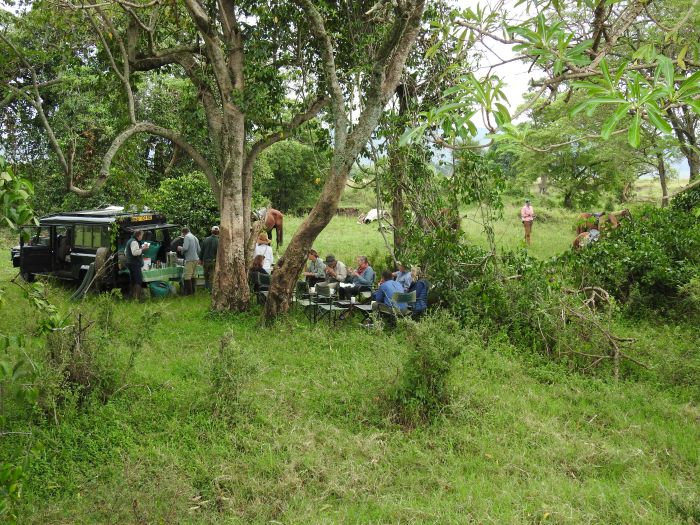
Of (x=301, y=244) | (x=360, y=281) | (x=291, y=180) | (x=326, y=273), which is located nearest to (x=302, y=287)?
(x=326, y=273)

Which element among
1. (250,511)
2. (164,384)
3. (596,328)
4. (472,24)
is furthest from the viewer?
(596,328)

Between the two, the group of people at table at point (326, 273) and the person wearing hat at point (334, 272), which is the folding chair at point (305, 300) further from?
the person wearing hat at point (334, 272)

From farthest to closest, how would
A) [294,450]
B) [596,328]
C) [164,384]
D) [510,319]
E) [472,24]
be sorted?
[510,319] → [596,328] → [164,384] → [294,450] → [472,24]

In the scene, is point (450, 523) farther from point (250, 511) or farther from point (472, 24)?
point (472, 24)

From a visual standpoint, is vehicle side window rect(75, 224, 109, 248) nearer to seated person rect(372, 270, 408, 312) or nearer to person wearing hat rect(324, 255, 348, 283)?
person wearing hat rect(324, 255, 348, 283)

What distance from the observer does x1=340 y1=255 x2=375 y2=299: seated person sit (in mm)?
9766

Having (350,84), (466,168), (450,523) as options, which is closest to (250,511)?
(450,523)

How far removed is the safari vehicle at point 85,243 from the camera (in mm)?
10844

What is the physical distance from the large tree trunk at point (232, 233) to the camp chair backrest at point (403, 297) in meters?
2.88

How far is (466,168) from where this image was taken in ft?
29.5

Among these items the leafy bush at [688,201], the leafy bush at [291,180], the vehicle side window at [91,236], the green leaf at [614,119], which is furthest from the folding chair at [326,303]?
the leafy bush at [291,180]

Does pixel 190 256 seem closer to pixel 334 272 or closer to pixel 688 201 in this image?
pixel 334 272

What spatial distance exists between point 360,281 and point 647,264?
4392mm

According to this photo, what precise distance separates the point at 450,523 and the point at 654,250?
6.78 metres
